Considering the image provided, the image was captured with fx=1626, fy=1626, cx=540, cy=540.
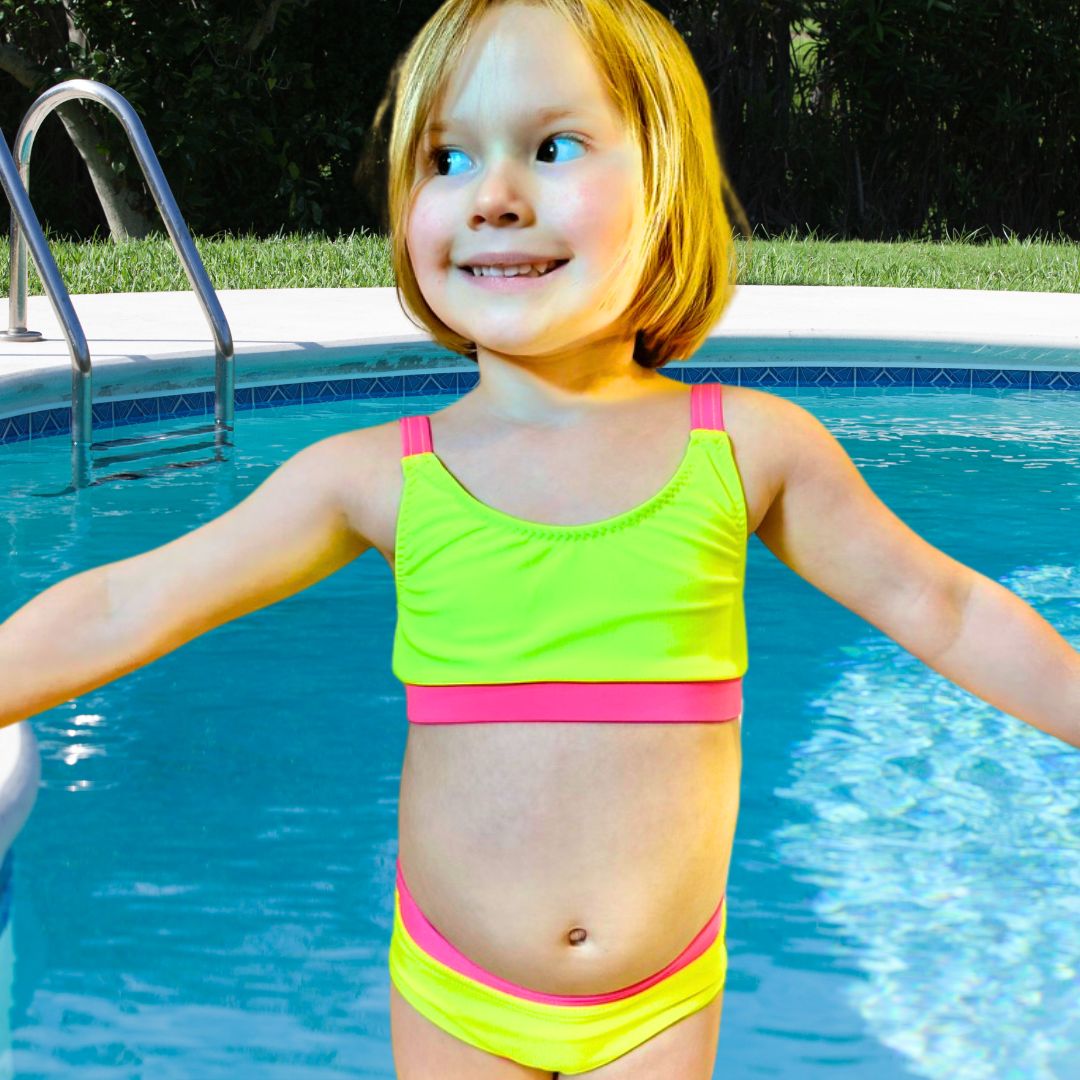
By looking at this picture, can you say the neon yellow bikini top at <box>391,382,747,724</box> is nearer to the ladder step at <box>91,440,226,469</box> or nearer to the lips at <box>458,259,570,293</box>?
the lips at <box>458,259,570,293</box>

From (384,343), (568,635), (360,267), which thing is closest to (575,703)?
(568,635)

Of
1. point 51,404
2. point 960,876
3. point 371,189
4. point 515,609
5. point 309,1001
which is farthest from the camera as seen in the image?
point 51,404

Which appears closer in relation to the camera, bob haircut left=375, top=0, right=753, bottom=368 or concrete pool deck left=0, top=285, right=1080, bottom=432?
bob haircut left=375, top=0, right=753, bottom=368

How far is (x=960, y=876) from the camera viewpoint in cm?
335

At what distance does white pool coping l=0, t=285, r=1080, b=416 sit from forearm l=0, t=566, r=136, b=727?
5260 millimetres

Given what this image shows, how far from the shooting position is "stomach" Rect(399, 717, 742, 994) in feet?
4.39

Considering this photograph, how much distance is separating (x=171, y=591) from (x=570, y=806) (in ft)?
1.24

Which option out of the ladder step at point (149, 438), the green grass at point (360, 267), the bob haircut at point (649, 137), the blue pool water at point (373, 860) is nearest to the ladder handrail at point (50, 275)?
the ladder step at point (149, 438)

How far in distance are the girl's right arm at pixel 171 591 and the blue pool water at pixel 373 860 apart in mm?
1545

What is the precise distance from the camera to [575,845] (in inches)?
52.8

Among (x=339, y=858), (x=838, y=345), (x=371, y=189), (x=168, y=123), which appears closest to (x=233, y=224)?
(x=168, y=123)

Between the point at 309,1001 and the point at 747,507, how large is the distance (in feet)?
6.02

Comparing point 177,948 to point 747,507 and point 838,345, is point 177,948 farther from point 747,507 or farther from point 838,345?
point 838,345

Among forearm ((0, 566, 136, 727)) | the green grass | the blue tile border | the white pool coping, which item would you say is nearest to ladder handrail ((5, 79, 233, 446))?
the white pool coping
